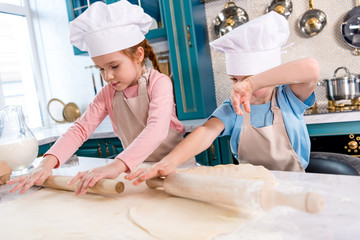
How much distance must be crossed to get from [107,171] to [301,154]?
0.72 meters

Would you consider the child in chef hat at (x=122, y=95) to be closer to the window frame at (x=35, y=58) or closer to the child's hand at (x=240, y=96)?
the child's hand at (x=240, y=96)

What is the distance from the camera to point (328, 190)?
658mm

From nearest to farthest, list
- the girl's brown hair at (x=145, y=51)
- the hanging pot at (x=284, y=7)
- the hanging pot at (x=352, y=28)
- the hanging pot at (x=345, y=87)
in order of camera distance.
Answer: the girl's brown hair at (x=145, y=51), the hanging pot at (x=345, y=87), the hanging pot at (x=352, y=28), the hanging pot at (x=284, y=7)

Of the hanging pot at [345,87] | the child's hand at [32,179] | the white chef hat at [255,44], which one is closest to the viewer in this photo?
the child's hand at [32,179]

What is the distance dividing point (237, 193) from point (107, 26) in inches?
29.2

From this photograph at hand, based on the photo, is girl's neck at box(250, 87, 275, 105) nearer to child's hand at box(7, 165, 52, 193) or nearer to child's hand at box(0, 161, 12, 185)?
child's hand at box(7, 165, 52, 193)

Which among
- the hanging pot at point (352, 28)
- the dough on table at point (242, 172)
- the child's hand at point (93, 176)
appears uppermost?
the hanging pot at point (352, 28)

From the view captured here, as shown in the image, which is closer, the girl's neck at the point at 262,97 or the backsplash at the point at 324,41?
the girl's neck at the point at 262,97

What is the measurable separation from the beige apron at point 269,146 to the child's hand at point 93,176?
0.53 meters

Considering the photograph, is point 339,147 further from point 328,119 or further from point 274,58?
point 274,58

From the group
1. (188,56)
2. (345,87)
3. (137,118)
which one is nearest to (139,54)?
(137,118)

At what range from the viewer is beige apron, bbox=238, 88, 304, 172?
111cm

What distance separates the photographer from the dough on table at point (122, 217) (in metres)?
0.58

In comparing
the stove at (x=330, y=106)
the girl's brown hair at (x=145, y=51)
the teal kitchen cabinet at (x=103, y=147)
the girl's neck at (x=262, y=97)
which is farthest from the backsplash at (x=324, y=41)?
the teal kitchen cabinet at (x=103, y=147)
